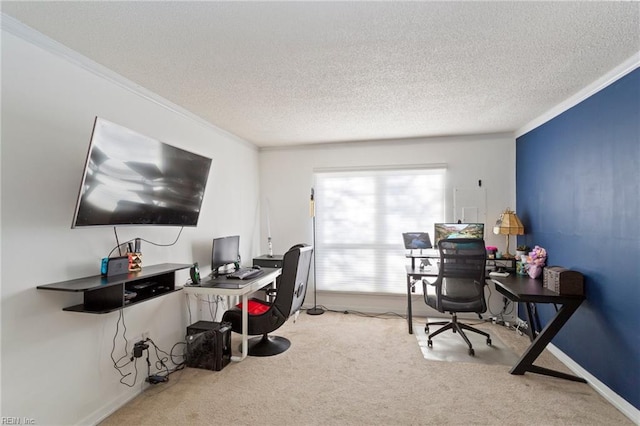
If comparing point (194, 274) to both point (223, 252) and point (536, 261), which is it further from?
point (536, 261)

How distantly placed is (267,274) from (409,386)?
1820mm

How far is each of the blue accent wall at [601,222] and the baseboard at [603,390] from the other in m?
0.04

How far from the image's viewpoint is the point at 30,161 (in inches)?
71.2

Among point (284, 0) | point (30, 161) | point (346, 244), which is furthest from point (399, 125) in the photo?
point (30, 161)

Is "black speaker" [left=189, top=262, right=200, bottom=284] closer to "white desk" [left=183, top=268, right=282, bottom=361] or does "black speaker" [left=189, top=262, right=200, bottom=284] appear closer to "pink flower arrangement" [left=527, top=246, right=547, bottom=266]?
"white desk" [left=183, top=268, right=282, bottom=361]

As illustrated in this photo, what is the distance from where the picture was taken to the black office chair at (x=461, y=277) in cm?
321

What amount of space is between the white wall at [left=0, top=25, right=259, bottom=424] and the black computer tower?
0.45 metres

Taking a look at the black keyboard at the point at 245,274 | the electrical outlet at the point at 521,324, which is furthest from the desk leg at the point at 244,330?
the electrical outlet at the point at 521,324

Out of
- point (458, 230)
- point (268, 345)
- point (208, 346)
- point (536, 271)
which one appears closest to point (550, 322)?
point (536, 271)

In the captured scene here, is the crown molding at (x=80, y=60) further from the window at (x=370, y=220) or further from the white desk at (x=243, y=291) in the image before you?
the window at (x=370, y=220)

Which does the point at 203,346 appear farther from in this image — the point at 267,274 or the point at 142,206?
the point at 142,206

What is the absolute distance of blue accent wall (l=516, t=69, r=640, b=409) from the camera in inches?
86.4

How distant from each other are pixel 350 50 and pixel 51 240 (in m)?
2.24

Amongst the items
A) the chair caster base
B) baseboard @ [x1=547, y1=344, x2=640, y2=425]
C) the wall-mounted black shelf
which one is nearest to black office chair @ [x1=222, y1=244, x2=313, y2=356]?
the chair caster base
